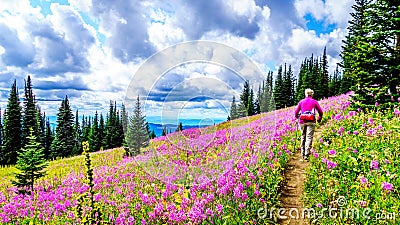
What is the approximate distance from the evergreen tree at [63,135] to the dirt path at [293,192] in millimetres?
56358

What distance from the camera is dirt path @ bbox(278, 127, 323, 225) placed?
651 cm

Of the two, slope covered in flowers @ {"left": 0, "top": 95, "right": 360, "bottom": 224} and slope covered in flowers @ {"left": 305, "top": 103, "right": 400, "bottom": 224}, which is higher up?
slope covered in flowers @ {"left": 305, "top": 103, "right": 400, "bottom": 224}

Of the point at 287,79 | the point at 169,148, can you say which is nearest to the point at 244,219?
the point at 169,148

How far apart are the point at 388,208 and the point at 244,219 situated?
2.70 metres

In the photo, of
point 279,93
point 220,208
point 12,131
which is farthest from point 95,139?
point 220,208

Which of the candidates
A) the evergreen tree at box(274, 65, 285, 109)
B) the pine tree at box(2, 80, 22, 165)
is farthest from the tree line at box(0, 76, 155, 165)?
the evergreen tree at box(274, 65, 285, 109)

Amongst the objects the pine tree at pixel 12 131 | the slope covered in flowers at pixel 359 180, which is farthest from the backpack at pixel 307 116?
the pine tree at pixel 12 131

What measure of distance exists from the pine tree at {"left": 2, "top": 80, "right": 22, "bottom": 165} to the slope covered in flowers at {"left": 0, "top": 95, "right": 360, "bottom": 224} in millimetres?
43915

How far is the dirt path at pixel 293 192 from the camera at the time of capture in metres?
6.51

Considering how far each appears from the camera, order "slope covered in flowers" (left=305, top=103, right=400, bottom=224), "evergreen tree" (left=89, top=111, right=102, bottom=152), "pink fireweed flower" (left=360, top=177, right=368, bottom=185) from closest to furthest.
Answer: "slope covered in flowers" (left=305, top=103, right=400, bottom=224), "pink fireweed flower" (left=360, top=177, right=368, bottom=185), "evergreen tree" (left=89, top=111, right=102, bottom=152)

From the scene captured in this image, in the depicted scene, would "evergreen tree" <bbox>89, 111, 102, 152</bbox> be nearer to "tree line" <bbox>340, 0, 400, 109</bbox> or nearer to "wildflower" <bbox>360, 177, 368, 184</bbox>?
"tree line" <bbox>340, 0, 400, 109</bbox>

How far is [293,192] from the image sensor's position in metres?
7.87

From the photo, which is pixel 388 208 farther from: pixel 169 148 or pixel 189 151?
pixel 169 148

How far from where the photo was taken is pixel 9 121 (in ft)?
164
